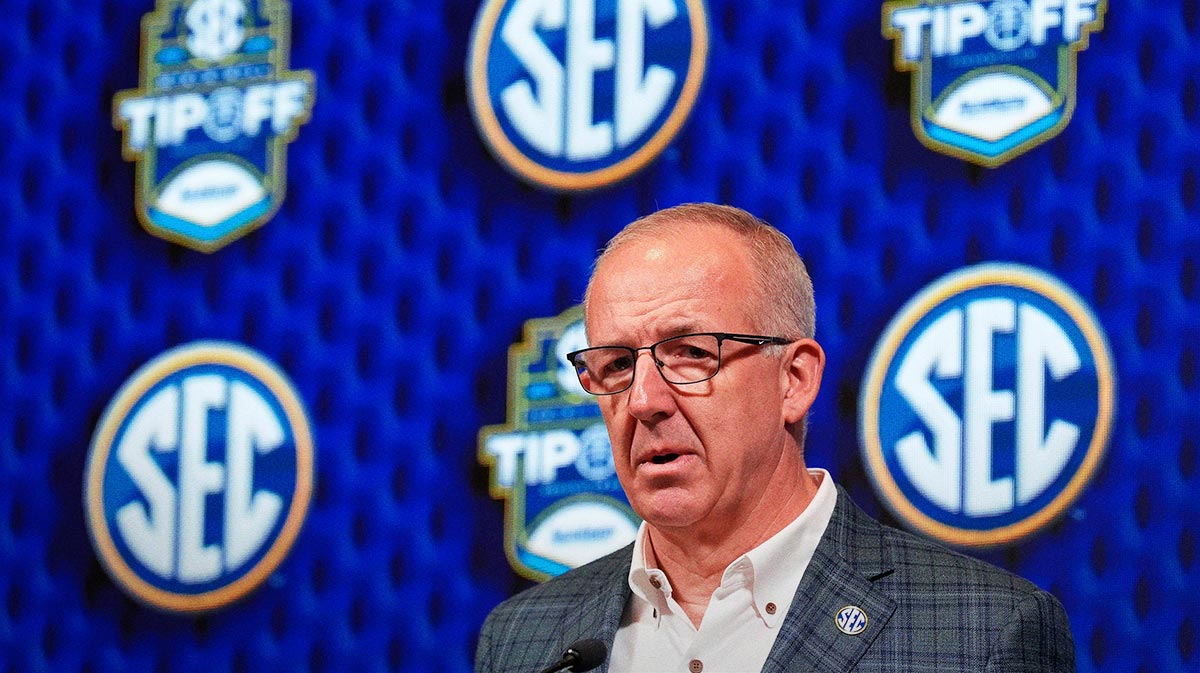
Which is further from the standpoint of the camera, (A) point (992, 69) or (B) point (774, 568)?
(A) point (992, 69)

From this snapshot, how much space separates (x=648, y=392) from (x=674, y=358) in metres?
0.05

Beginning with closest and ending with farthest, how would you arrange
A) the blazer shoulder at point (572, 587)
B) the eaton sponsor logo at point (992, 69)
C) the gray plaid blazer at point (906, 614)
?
the gray plaid blazer at point (906, 614), the blazer shoulder at point (572, 587), the eaton sponsor logo at point (992, 69)

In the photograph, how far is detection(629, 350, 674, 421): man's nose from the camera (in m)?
1.80

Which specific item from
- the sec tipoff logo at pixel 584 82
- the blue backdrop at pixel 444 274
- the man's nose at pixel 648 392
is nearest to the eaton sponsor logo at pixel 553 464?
the blue backdrop at pixel 444 274

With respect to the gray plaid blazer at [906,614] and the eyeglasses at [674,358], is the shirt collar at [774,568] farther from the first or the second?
the eyeglasses at [674,358]

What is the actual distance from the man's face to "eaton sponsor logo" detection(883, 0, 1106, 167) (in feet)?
2.78

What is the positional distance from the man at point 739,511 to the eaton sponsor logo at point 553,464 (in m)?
0.82

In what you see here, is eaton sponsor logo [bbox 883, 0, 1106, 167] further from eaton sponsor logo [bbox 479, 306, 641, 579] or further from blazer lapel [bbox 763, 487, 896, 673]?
blazer lapel [bbox 763, 487, 896, 673]

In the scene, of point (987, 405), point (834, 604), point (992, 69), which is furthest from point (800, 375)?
point (992, 69)

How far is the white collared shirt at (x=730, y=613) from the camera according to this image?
5.93 feet

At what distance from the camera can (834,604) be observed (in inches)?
69.8

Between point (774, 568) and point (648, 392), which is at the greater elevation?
point (648, 392)

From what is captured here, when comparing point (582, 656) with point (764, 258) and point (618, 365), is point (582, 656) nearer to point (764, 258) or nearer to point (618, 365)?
point (618, 365)

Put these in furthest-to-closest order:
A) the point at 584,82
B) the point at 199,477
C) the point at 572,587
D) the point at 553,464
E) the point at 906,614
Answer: the point at 199,477
the point at 584,82
the point at 553,464
the point at 572,587
the point at 906,614
